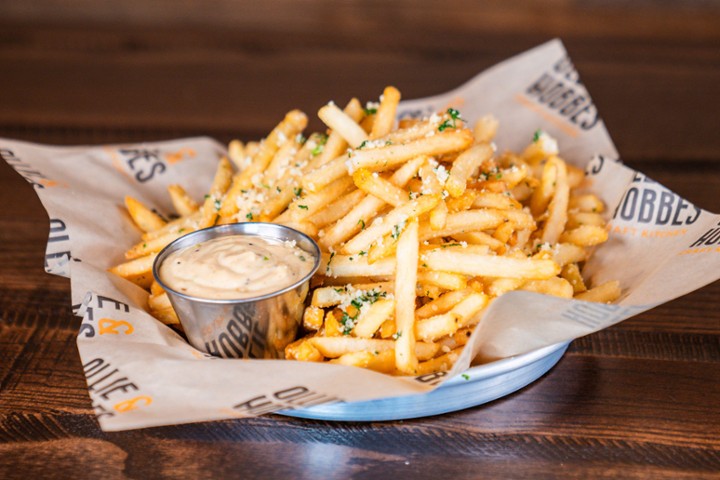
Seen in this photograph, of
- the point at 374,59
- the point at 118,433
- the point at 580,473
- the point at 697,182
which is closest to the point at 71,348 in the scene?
the point at 118,433

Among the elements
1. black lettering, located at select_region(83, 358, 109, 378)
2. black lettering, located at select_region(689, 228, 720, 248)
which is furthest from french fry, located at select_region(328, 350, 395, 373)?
black lettering, located at select_region(689, 228, 720, 248)

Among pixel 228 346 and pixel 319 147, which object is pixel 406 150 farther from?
pixel 228 346

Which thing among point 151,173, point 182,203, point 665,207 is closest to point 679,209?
point 665,207

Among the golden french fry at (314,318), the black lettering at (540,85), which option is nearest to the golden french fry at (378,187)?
the golden french fry at (314,318)

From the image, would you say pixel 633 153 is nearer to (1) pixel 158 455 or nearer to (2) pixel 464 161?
(2) pixel 464 161

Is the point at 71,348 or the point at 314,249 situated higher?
the point at 314,249

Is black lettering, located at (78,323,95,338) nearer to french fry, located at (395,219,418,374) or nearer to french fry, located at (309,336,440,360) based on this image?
french fry, located at (309,336,440,360)

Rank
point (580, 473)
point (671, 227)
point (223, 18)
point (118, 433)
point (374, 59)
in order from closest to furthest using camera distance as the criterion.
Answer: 1. point (580, 473)
2. point (118, 433)
3. point (671, 227)
4. point (374, 59)
5. point (223, 18)
